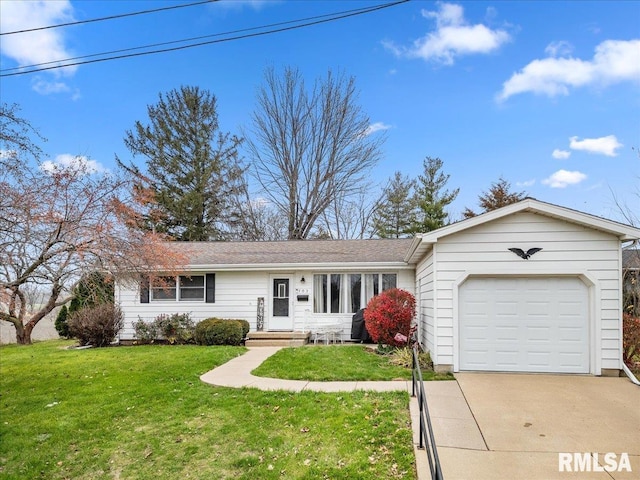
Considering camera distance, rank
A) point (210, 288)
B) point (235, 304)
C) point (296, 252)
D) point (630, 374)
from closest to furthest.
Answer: point (630, 374), point (235, 304), point (210, 288), point (296, 252)

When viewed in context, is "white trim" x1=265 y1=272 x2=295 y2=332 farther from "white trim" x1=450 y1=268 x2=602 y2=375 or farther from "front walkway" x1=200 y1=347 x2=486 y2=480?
"white trim" x1=450 y1=268 x2=602 y2=375

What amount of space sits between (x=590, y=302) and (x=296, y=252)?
969 centimetres

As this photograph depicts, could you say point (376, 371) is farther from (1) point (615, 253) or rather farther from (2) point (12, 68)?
(2) point (12, 68)

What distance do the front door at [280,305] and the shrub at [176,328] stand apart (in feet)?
8.64

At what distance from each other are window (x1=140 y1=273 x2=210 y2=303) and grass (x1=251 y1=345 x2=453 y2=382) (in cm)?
469

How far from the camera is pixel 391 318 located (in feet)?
34.3

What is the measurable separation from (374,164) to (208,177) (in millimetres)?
10607

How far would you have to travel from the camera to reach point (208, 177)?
88.8 feet

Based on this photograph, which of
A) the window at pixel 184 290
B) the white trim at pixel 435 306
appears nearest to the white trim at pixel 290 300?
the window at pixel 184 290

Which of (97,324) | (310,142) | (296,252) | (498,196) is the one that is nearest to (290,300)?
(296,252)

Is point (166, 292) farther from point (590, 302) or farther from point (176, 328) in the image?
point (590, 302)

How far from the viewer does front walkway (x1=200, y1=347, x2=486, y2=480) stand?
4.80 metres

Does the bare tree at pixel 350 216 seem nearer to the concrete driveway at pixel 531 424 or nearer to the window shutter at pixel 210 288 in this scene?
the window shutter at pixel 210 288

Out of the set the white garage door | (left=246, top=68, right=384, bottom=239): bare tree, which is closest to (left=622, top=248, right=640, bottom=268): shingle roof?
the white garage door
